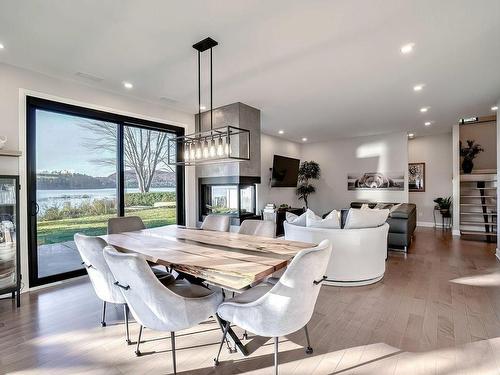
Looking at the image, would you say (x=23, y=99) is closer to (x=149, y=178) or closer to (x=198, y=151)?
(x=149, y=178)

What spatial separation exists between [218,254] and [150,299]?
2.01ft

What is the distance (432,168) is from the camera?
777 cm

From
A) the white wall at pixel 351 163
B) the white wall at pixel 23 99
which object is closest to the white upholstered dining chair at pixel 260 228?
the white wall at pixel 23 99

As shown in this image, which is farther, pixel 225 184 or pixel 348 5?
pixel 225 184

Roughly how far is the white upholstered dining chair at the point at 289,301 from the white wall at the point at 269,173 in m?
5.25

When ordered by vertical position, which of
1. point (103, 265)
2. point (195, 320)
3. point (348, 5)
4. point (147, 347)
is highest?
point (348, 5)

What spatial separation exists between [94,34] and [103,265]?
2190 millimetres

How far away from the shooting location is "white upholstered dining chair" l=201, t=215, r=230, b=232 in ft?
11.1

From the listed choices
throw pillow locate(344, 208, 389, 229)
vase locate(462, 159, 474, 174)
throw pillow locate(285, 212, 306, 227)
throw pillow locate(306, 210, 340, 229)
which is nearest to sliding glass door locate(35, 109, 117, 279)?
throw pillow locate(285, 212, 306, 227)

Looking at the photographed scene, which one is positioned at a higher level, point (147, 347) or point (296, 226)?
point (296, 226)

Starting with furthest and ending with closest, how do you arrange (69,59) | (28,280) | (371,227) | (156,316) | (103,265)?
(371,227) → (28,280) → (69,59) → (103,265) → (156,316)

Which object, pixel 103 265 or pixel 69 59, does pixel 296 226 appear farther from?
pixel 69 59

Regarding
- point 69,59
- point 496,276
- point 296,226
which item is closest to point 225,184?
point 296,226

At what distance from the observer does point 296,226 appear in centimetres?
370
